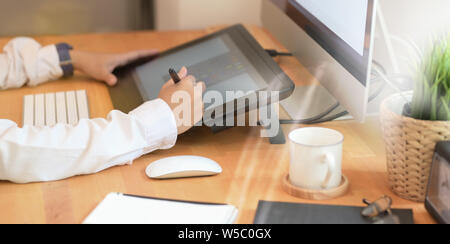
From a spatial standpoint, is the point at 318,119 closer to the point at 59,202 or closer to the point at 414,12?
the point at 414,12

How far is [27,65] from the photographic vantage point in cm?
130

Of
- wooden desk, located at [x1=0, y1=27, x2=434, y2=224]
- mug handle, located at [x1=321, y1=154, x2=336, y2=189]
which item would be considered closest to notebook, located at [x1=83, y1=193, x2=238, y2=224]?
wooden desk, located at [x1=0, y1=27, x2=434, y2=224]

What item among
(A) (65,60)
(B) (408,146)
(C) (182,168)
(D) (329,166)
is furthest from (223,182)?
(A) (65,60)

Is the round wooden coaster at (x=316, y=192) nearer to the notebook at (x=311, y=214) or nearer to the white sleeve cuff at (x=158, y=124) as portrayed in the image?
the notebook at (x=311, y=214)

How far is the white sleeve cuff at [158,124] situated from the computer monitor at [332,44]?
0.99 feet

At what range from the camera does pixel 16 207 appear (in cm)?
81

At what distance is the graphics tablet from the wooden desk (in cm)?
10

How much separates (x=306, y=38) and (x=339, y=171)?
377mm

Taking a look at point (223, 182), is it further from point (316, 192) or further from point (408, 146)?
point (408, 146)

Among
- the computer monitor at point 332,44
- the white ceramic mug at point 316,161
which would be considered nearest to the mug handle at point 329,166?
the white ceramic mug at point 316,161

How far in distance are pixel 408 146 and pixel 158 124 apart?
1.35ft

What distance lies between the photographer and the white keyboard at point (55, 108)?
1.09m

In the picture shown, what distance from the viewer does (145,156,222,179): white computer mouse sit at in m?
0.87
